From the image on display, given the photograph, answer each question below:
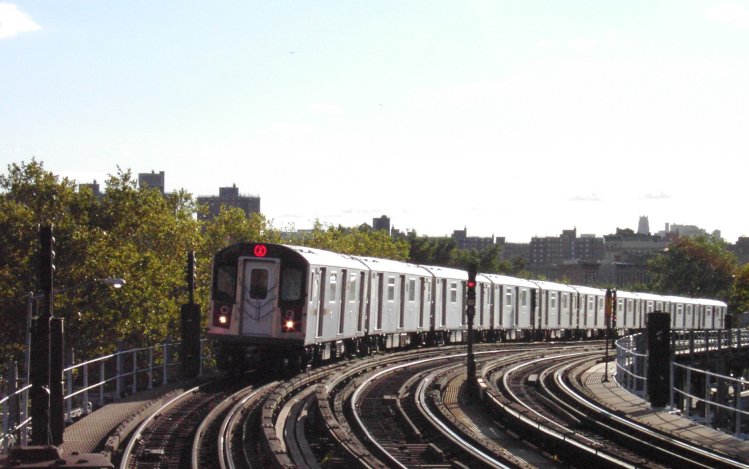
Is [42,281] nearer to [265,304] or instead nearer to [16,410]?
[16,410]

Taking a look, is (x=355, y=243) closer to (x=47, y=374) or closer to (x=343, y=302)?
(x=343, y=302)

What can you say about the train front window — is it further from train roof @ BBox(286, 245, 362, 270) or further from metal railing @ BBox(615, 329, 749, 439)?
metal railing @ BBox(615, 329, 749, 439)

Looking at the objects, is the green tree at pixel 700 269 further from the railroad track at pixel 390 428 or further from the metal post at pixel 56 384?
the metal post at pixel 56 384

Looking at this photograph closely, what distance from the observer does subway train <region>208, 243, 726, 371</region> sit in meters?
26.9

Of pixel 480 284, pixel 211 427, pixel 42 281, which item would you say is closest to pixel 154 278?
pixel 480 284

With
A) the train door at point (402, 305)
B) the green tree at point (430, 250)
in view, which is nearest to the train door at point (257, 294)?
the train door at point (402, 305)

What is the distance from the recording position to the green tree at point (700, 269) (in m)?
149

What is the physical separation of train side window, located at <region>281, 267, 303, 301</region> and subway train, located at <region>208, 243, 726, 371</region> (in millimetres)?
23

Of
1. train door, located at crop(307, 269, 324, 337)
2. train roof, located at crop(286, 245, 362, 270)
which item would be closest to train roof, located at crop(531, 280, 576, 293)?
train roof, located at crop(286, 245, 362, 270)

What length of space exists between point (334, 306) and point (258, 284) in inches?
121

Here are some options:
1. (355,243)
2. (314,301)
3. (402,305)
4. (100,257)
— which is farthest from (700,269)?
(314,301)

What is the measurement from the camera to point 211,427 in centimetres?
1892

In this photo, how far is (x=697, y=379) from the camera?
48750mm

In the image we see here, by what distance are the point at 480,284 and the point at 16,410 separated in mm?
30070
